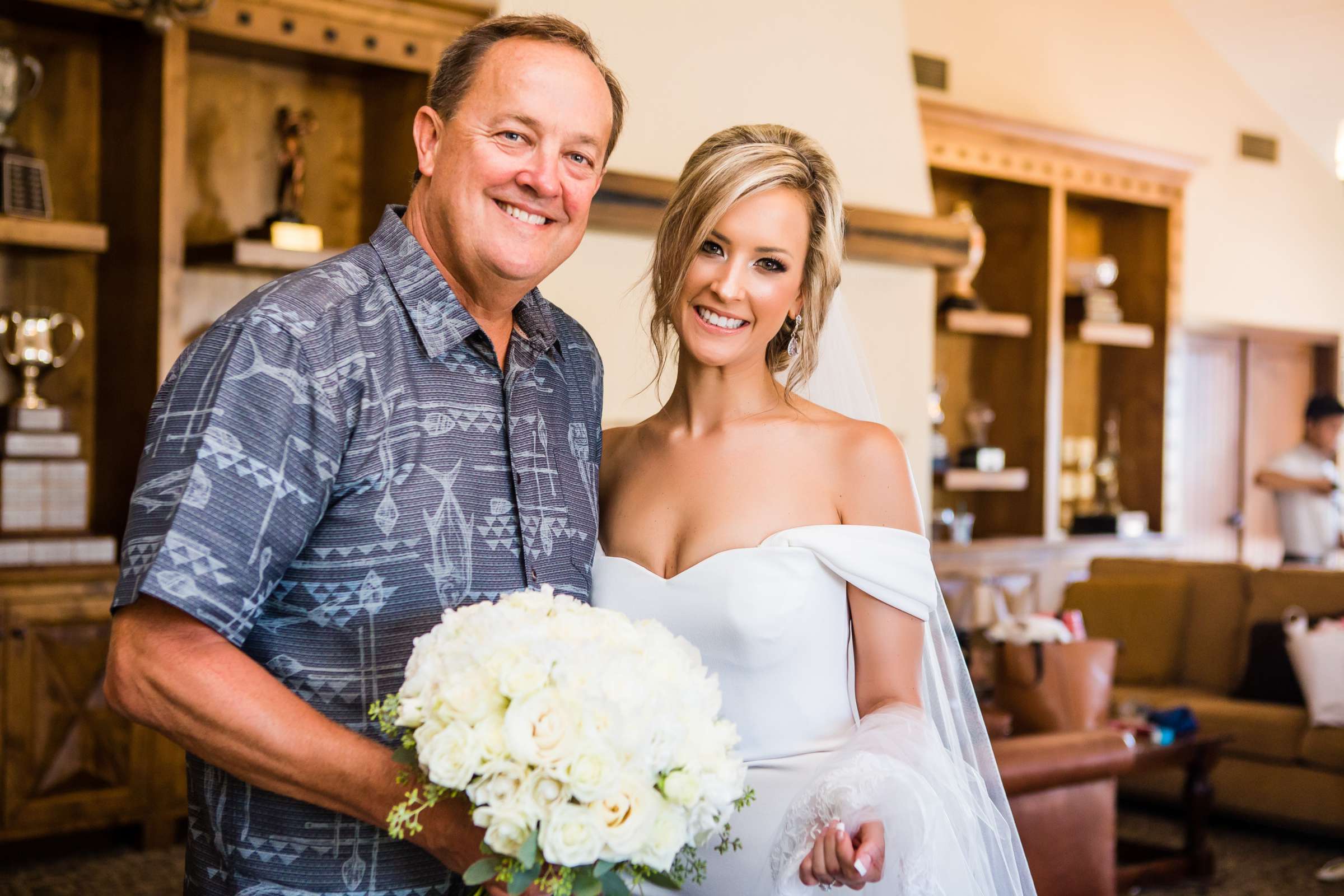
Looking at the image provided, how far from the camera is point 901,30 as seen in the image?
5.46 m

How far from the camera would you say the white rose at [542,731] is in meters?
1.07

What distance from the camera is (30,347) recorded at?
4.37 meters

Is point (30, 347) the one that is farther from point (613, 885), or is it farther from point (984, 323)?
point (984, 323)

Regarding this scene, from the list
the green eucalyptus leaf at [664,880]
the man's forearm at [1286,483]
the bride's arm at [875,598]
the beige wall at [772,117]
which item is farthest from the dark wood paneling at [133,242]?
the man's forearm at [1286,483]

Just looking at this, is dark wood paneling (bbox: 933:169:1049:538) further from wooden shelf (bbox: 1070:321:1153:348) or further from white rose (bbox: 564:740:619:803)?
white rose (bbox: 564:740:619:803)

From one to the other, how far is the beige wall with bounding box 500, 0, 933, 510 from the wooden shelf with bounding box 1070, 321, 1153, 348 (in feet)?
8.19

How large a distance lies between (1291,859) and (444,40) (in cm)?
461

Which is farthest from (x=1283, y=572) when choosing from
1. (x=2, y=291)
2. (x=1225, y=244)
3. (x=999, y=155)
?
(x=2, y=291)

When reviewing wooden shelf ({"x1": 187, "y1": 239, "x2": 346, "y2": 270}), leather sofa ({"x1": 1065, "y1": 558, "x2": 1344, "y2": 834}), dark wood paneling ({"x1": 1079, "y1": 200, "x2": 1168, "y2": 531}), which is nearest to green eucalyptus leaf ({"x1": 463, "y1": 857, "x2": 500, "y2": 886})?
wooden shelf ({"x1": 187, "y1": 239, "x2": 346, "y2": 270})

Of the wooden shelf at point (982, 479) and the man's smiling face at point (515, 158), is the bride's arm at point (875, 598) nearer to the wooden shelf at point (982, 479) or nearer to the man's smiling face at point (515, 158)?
the man's smiling face at point (515, 158)

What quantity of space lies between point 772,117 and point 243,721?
4196 millimetres

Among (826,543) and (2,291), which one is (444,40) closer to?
(2,291)

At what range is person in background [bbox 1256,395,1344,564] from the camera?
7.35 m

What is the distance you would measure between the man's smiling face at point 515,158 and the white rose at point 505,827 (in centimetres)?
72
